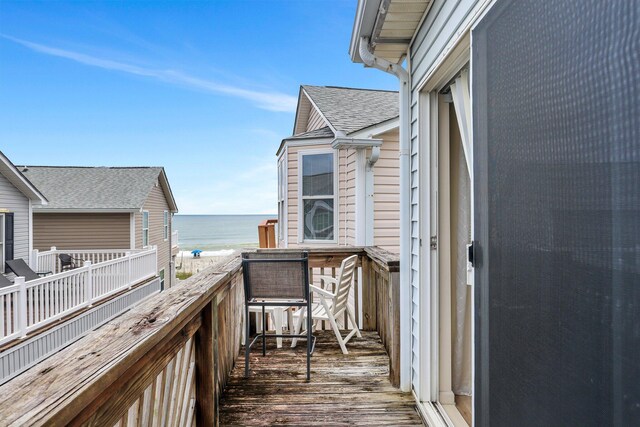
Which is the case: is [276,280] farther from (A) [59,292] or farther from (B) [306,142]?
(A) [59,292]

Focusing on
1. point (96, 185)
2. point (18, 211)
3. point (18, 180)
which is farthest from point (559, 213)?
point (96, 185)

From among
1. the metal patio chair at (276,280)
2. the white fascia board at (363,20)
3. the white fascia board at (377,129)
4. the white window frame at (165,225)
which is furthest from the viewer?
the white window frame at (165,225)

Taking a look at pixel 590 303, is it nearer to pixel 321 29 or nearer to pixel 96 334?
pixel 96 334

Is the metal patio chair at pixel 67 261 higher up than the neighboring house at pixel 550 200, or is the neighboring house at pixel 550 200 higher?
the neighboring house at pixel 550 200

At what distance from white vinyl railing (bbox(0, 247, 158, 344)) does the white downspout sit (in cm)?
646

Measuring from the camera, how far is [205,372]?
78.3 inches

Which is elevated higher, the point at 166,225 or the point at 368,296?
the point at 166,225

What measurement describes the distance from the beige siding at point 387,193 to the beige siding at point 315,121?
5.45 feet

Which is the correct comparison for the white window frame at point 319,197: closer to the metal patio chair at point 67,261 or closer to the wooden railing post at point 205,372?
the wooden railing post at point 205,372

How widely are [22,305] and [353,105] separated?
695 centimetres

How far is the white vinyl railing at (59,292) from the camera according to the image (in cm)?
620

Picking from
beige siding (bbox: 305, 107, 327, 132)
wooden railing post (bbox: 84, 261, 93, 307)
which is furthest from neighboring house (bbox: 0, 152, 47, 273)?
beige siding (bbox: 305, 107, 327, 132)

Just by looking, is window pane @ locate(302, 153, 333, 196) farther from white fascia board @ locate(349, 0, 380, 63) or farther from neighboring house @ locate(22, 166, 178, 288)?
neighboring house @ locate(22, 166, 178, 288)

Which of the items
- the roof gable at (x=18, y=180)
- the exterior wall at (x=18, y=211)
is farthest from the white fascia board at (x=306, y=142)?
the exterior wall at (x=18, y=211)
